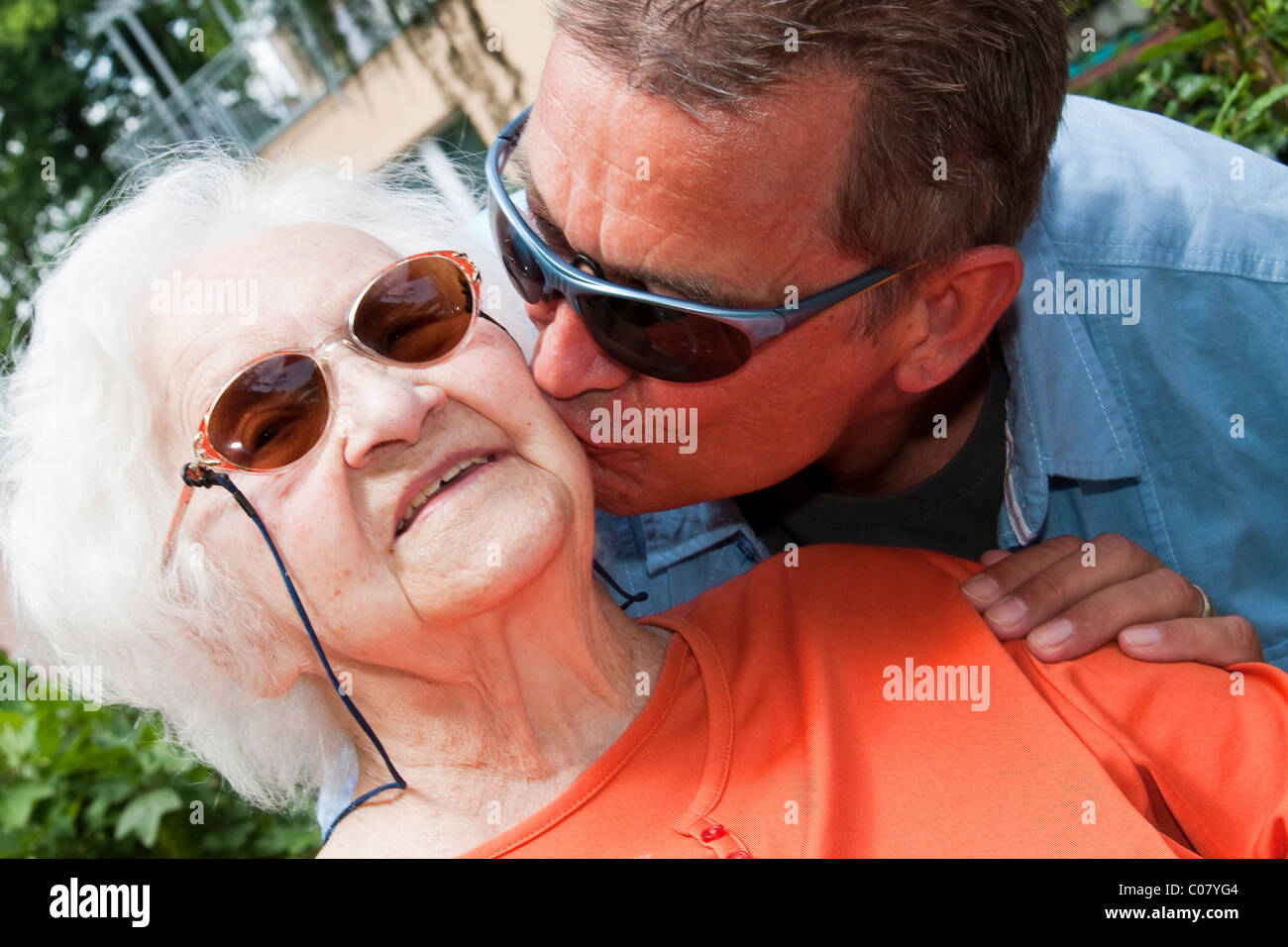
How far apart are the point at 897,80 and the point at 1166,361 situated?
1.03m

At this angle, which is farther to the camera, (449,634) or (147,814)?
(147,814)

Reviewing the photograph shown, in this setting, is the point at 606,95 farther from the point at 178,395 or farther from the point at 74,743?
the point at 74,743

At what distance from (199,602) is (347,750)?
0.60 meters

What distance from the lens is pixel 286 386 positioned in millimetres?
2037

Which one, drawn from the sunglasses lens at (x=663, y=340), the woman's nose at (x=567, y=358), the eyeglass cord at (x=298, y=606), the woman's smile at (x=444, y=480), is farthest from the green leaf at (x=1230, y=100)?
the eyeglass cord at (x=298, y=606)

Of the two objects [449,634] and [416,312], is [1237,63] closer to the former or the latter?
[416,312]

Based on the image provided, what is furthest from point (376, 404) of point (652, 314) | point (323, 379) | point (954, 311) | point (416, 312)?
point (954, 311)

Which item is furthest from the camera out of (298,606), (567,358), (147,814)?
(147,814)

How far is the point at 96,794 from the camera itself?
11.3 ft

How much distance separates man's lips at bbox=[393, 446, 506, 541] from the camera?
2006 mm
